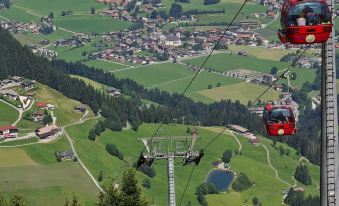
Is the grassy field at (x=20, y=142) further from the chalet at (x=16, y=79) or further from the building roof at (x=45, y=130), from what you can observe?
the chalet at (x=16, y=79)

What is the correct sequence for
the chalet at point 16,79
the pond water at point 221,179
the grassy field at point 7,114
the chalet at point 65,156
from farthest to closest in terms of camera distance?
the chalet at point 16,79
the grassy field at point 7,114
the pond water at point 221,179
the chalet at point 65,156

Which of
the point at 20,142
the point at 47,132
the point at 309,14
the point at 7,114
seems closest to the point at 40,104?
the point at 7,114

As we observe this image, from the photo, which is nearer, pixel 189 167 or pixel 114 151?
pixel 114 151

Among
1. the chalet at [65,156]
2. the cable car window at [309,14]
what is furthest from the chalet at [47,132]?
the cable car window at [309,14]

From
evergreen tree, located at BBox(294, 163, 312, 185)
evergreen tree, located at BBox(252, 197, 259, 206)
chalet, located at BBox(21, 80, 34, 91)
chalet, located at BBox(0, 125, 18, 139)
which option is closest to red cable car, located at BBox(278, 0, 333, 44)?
evergreen tree, located at BBox(252, 197, 259, 206)

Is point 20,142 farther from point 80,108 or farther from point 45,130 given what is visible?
point 80,108

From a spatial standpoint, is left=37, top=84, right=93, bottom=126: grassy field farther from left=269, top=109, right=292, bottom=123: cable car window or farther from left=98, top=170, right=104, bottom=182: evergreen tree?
left=269, top=109, right=292, bottom=123: cable car window
